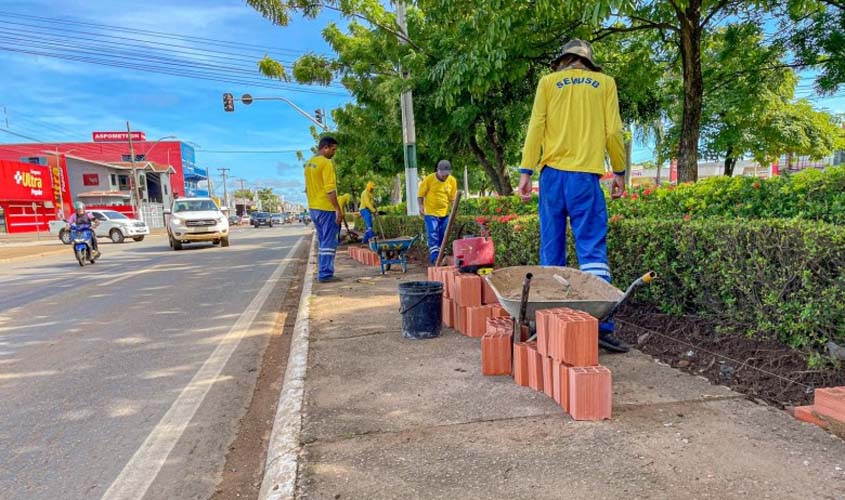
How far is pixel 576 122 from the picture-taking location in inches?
138

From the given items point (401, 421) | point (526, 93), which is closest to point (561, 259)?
point (401, 421)

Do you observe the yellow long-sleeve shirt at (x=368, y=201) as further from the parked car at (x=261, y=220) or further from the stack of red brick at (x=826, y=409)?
the parked car at (x=261, y=220)

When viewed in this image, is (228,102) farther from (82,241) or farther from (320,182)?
(320,182)

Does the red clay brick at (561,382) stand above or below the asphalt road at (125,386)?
above

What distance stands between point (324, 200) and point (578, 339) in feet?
18.5

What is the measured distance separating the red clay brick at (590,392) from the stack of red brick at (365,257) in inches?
280

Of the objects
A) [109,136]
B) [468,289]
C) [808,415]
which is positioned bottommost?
[808,415]

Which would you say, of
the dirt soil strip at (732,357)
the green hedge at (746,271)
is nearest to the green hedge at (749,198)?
the green hedge at (746,271)

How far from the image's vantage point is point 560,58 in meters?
3.62

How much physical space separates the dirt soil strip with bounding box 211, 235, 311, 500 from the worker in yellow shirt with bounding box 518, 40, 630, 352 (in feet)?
7.92

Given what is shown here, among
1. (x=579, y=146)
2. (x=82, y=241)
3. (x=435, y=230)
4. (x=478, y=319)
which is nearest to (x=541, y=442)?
(x=478, y=319)

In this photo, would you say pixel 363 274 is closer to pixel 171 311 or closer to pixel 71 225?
pixel 171 311

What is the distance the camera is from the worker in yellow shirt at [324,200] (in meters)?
7.37

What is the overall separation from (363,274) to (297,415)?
5.63 m
